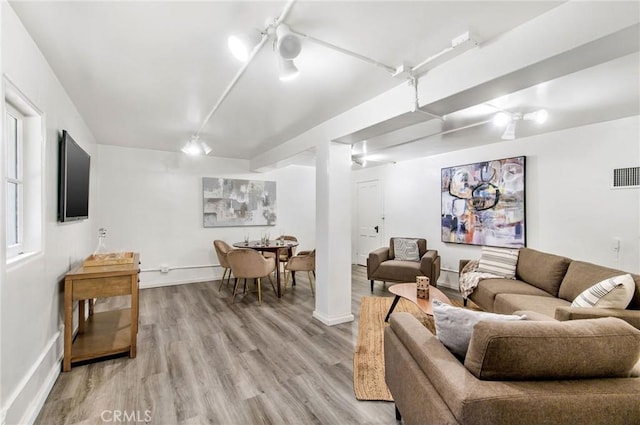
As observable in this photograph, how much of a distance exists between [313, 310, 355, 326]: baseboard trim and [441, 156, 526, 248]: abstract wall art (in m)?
2.45

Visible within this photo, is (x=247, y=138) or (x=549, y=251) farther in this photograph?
(x=247, y=138)

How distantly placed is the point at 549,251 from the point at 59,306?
5.38 metres

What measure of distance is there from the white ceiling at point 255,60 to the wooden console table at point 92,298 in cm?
161

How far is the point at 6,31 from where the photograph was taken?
150 centimetres

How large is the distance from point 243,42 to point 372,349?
266cm

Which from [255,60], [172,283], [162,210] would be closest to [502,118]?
[255,60]

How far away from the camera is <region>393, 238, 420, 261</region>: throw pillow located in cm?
496

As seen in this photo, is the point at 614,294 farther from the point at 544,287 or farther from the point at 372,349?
the point at 372,349

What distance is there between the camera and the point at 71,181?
8.52 feet

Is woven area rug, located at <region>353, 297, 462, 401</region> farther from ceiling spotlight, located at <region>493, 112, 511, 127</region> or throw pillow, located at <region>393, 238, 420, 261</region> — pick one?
ceiling spotlight, located at <region>493, 112, 511, 127</region>

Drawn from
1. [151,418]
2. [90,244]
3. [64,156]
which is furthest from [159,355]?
[90,244]

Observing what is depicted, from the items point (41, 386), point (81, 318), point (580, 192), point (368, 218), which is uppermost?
point (580, 192)

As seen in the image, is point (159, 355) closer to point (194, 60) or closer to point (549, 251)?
point (194, 60)

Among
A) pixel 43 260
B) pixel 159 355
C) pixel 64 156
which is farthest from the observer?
pixel 159 355
